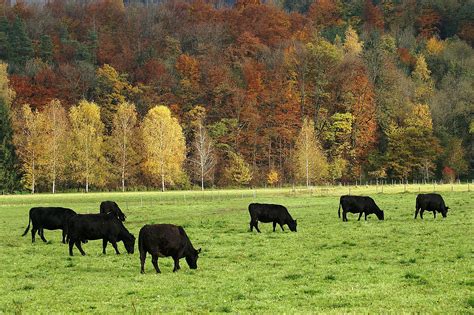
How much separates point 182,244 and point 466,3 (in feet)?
498

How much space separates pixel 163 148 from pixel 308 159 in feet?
69.2

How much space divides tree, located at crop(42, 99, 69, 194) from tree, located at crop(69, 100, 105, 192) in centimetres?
133

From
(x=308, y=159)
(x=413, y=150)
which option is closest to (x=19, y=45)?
(x=308, y=159)

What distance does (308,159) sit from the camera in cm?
9575

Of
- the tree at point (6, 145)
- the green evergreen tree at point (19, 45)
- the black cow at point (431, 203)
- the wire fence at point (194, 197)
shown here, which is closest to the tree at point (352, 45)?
the wire fence at point (194, 197)

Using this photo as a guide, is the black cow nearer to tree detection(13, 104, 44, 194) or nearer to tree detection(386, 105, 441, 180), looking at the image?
tree detection(13, 104, 44, 194)

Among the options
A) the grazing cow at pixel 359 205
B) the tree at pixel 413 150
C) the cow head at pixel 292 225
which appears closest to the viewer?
the cow head at pixel 292 225

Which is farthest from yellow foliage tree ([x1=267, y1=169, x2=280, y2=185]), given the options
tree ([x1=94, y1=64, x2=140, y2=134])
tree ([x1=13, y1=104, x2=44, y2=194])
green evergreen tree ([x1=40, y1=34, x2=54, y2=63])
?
green evergreen tree ([x1=40, y1=34, x2=54, y2=63])

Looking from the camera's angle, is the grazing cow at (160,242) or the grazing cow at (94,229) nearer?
the grazing cow at (160,242)

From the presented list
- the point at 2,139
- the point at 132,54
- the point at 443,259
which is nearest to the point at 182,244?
the point at 443,259

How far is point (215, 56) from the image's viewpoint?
126 meters

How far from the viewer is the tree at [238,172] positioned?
327 feet

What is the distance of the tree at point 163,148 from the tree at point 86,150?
6.51 m

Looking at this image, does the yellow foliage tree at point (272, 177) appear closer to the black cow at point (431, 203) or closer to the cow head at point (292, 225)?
the black cow at point (431, 203)
